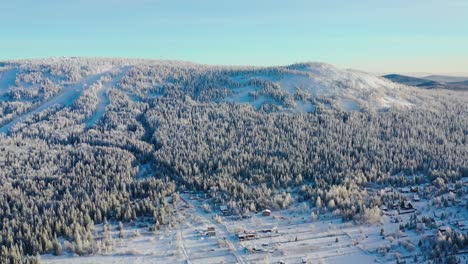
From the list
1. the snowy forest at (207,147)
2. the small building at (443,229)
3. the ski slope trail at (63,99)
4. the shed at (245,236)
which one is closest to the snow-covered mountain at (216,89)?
the ski slope trail at (63,99)

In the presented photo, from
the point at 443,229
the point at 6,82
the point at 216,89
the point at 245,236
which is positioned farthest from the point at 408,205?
the point at 6,82

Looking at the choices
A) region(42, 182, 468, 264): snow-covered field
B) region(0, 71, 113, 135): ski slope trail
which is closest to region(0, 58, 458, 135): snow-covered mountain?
region(0, 71, 113, 135): ski slope trail

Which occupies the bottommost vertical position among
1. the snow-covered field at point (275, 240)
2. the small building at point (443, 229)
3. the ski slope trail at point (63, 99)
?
the snow-covered field at point (275, 240)

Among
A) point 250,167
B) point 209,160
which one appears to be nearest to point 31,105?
point 209,160

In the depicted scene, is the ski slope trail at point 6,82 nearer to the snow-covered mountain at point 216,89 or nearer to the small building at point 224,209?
the snow-covered mountain at point 216,89

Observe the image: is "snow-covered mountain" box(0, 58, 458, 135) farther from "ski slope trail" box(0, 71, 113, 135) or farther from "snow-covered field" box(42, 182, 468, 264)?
"snow-covered field" box(42, 182, 468, 264)
